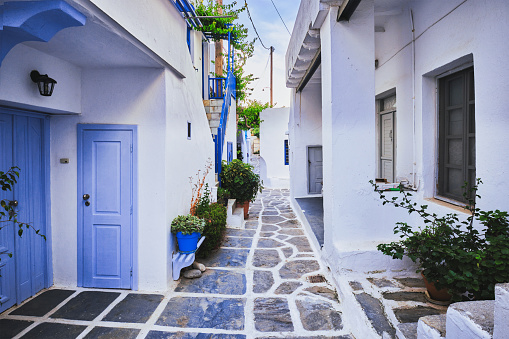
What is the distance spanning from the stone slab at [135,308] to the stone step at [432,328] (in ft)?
9.98

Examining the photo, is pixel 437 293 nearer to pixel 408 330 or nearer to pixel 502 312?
pixel 408 330

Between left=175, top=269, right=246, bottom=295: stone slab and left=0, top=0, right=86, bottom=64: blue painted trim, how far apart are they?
3.61 metres

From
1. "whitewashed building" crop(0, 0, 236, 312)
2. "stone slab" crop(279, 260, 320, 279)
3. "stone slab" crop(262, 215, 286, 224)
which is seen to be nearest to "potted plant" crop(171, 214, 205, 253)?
"whitewashed building" crop(0, 0, 236, 312)

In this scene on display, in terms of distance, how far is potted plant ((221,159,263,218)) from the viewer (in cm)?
848

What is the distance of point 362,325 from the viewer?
3.04 metres

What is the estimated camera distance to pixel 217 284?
4609 millimetres

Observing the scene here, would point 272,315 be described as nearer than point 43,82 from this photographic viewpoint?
No

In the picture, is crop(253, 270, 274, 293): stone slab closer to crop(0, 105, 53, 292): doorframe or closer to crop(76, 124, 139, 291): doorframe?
crop(76, 124, 139, 291): doorframe

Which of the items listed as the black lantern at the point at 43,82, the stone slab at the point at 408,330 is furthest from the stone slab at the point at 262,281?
the black lantern at the point at 43,82

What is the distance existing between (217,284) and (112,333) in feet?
5.27

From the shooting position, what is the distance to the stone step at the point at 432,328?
6.82 feet

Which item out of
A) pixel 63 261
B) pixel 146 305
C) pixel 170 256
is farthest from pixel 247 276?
pixel 63 261

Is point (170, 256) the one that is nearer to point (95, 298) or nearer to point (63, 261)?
point (95, 298)

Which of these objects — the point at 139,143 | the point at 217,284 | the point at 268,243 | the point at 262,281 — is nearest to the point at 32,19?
the point at 139,143
